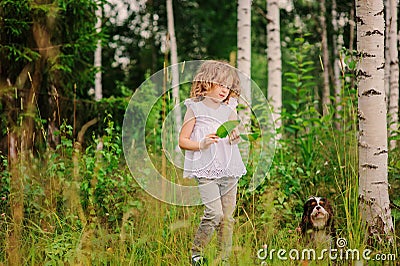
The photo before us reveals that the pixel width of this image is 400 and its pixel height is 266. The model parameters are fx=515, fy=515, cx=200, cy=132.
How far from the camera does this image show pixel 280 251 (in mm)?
3256

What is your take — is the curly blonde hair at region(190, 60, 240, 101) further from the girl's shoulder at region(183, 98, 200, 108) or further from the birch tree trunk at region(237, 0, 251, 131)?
the birch tree trunk at region(237, 0, 251, 131)

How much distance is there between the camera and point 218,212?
3.19 m

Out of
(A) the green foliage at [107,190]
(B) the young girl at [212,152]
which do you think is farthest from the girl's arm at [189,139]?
(A) the green foliage at [107,190]

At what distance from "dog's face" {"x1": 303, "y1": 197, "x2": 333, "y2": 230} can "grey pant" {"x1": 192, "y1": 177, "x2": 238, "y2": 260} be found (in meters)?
0.62

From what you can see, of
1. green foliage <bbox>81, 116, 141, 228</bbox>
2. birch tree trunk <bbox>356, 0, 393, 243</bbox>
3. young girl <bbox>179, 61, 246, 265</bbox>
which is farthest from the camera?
green foliage <bbox>81, 116, 141, 228</bbox>

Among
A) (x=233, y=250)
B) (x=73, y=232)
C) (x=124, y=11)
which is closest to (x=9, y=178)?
(x=73, y=232)

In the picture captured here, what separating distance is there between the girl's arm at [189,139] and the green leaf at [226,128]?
98 mm

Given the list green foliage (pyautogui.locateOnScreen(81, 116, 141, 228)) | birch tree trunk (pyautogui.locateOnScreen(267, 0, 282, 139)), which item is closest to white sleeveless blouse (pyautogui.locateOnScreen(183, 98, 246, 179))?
green foliage (pyautogui.locateOnScreen(81, 116, 141, 228))

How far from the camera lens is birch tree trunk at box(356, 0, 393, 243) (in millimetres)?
A: 3479

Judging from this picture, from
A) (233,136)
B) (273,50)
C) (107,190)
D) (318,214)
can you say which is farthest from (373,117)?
(273,50)

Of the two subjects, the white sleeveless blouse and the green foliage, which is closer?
the white sleeveless blouse

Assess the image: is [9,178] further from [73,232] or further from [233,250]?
[233,250]

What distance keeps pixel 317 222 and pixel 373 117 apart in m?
0.81

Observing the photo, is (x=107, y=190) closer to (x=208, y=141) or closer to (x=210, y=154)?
(x=210, y=154)
